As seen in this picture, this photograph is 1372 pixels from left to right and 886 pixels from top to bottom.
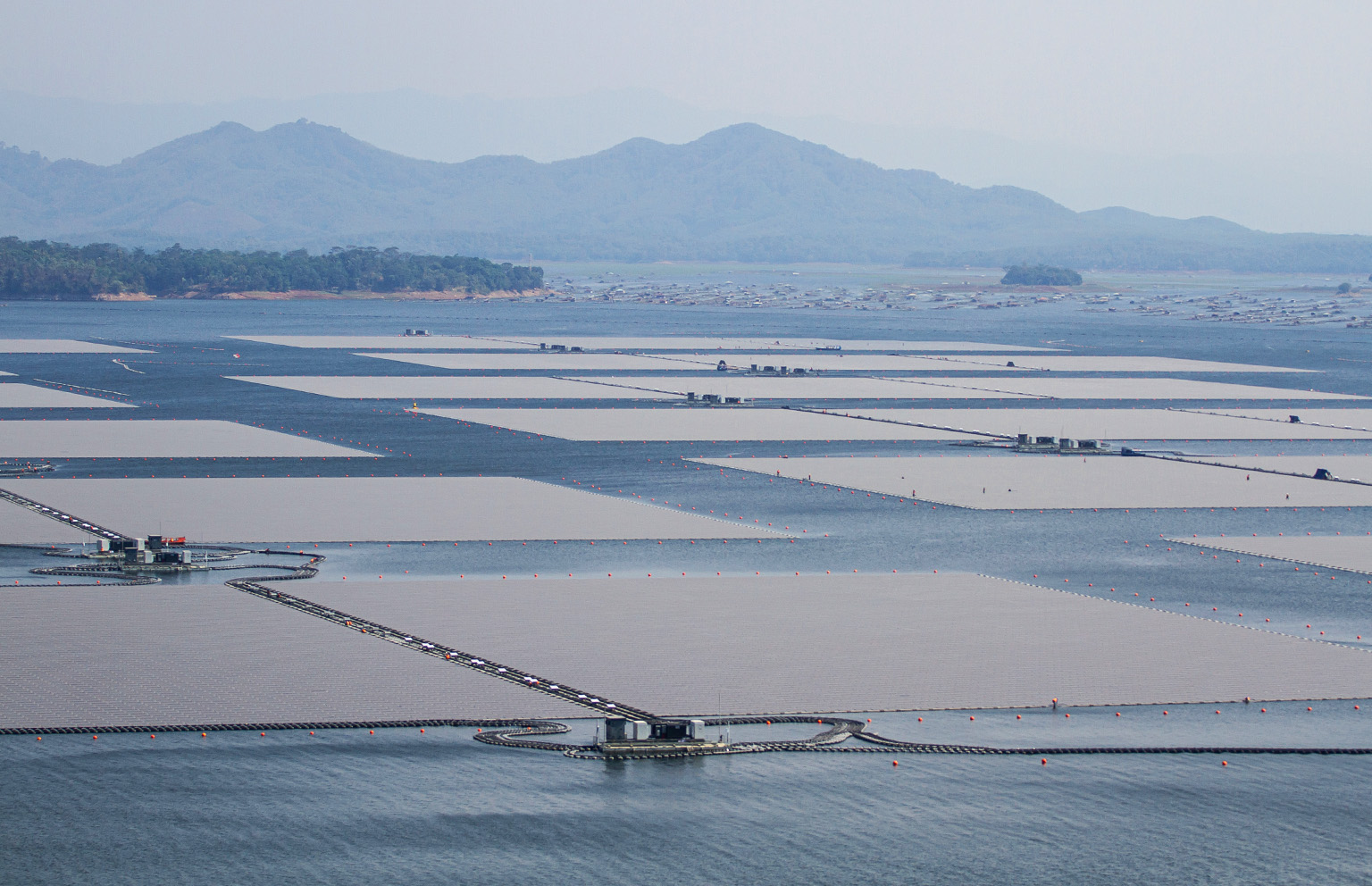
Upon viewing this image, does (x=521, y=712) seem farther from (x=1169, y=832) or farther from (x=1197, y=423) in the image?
(x=1197, y=423)

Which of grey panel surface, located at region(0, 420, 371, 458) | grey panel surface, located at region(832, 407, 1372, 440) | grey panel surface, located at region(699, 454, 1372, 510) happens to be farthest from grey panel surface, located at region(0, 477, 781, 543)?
grey panel surface, located at region(832, 407, 1372, 440)

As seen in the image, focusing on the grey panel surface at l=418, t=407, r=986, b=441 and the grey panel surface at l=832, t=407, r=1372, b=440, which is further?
the grey panel surface at l=832, t=407, r=1372, b=440

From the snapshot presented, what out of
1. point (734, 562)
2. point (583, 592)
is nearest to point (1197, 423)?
→ point (734, 562)

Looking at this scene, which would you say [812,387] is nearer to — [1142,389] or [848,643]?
[1142,389]

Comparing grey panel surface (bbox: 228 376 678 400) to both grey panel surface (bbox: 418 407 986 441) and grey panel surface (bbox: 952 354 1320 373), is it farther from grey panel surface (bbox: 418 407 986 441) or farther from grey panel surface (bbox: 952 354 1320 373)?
grey panel surface (bbox: 952 354 1320 373)

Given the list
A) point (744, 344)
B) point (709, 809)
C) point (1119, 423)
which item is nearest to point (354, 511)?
point (709, 809)

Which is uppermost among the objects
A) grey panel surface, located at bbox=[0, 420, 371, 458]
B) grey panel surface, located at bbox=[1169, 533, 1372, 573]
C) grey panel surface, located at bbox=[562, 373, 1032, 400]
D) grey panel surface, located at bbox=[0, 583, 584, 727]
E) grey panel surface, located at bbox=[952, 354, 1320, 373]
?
grey panel surface, located at bbox=[952, 354, 1320, 373]

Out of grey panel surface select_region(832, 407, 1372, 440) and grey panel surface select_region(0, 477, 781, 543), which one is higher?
grey panel surface select_region(832, 407, 1372, 440)
